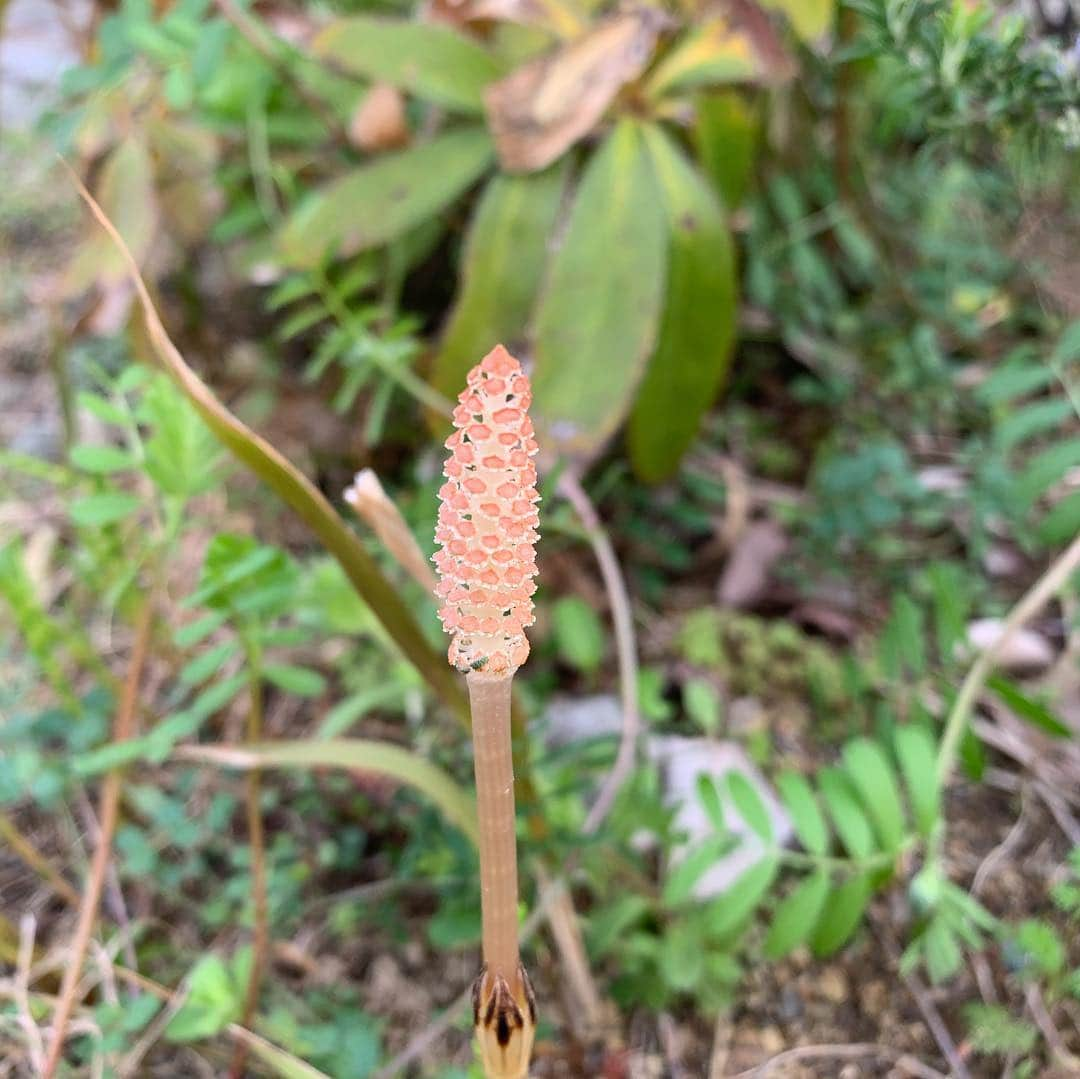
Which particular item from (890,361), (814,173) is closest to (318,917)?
(890,361)

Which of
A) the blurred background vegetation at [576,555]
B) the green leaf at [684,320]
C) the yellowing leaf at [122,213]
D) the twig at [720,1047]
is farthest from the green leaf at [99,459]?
the twig at [720,1047]

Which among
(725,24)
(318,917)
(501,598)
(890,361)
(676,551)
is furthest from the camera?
(890,361)

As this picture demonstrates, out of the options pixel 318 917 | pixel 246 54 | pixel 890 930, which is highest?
Result: pixel 246 54

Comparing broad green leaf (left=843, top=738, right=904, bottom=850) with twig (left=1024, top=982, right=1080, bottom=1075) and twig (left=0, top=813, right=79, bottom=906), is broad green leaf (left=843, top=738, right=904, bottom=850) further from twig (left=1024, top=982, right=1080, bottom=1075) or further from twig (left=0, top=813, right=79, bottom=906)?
twig (left=0, top=813, right=79, bottom=906)

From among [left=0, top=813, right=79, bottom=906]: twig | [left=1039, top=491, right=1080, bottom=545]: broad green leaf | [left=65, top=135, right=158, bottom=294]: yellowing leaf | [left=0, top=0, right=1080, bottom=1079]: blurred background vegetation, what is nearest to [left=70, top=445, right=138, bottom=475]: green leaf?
[left=0, top=0, right=1080, bottom=1079]: blurred background vegetation

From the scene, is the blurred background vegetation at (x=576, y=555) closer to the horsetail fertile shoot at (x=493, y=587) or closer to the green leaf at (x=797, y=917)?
the green leaf at (x=797, y=917)

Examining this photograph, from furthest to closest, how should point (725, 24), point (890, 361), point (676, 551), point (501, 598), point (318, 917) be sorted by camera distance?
point (890, 361) → point (676, 551) → point (725, 24) → point (318, 917) → point (501, 598)

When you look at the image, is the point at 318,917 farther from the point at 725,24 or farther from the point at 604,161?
the point at 725,24

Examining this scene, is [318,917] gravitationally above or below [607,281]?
below
